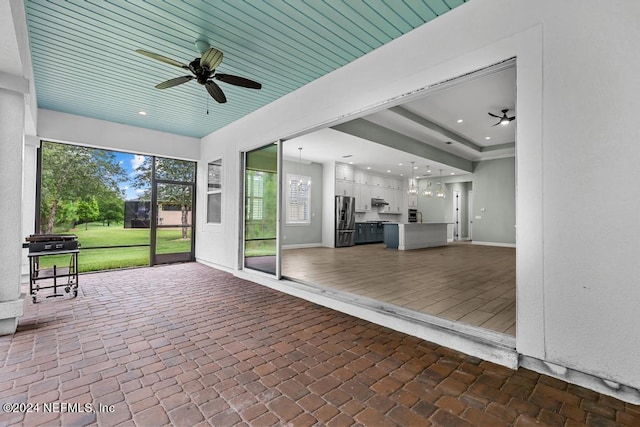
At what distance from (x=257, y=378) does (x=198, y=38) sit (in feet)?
11.0

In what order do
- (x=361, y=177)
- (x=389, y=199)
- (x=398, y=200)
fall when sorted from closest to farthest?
(x=361, y=177) < (x=389, y=199) < (x=398, y=200)

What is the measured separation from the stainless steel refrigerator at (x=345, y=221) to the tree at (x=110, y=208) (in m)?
6.14

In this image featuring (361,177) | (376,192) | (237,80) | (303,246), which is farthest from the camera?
(376,192)

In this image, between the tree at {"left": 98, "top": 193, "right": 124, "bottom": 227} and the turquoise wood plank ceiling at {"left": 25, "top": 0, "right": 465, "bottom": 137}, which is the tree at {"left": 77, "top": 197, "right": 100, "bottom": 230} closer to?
the tree at {"left": 98, "top": 193, "right": 124, "bottom": 227}

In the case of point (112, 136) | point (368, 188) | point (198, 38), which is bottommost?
point (368, 188)

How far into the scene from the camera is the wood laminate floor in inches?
123

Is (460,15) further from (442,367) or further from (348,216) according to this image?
(348,216)

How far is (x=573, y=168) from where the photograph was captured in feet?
6.39

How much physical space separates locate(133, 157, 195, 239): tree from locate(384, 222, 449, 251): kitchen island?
600 cm

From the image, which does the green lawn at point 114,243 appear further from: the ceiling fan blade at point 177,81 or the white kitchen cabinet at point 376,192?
the white kitchen cabinet at point 376,192

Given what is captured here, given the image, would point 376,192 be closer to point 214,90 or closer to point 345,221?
point 345,221

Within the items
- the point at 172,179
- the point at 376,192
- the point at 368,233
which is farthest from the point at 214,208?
the point at 376,192

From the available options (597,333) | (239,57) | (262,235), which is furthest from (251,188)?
(597,333)

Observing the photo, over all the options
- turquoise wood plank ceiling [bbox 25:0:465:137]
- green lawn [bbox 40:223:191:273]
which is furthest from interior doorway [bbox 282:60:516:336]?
green lawn [bbox 40:223:191:273]
